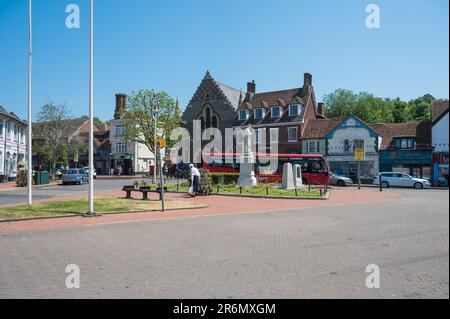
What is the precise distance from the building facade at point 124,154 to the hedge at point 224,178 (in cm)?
3545

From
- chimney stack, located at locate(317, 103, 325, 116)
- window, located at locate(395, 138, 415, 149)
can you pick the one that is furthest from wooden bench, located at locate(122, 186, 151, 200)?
chimney stack, located at locate(317, 103, 325, 116)

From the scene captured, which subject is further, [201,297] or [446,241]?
[201,297]

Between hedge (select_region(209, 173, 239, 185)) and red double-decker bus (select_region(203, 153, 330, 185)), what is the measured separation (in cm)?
639

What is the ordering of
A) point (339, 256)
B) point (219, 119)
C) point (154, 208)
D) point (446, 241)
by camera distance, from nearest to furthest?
point (446, 241) < point (339, 256) < point (154, 208) < point (219, 119)

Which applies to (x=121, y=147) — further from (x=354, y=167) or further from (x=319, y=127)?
(x=354, y=167)

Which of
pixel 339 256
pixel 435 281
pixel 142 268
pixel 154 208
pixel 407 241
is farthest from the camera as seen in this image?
pixel 154 208

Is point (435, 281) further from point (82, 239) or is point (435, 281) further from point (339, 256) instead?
point (82, 239)

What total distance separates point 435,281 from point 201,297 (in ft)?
11.3

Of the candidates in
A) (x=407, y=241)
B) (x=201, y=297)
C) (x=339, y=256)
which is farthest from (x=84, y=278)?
(x=407, y=241)

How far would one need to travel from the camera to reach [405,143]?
142 feet

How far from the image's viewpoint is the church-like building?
52406 mm

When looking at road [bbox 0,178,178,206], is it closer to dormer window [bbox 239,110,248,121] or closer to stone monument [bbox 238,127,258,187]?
stone monument [bbox 238,127,258,187]

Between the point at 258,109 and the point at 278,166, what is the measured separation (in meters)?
19.5

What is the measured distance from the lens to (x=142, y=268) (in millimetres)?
6605
